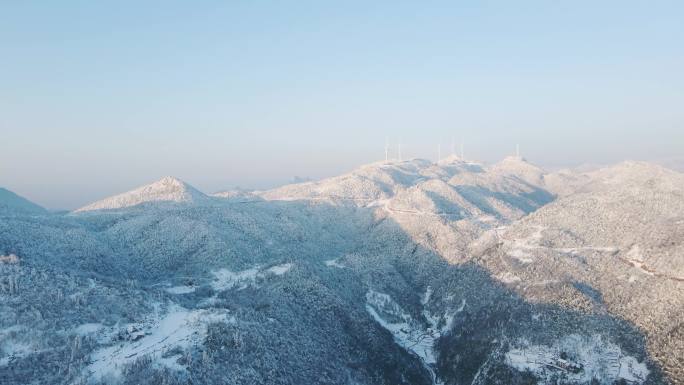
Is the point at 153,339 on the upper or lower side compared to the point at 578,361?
upper

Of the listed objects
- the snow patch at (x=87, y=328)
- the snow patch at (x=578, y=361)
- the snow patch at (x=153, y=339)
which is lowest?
the snow patch at (x=578, y=361)

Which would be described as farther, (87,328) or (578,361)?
(578,361)

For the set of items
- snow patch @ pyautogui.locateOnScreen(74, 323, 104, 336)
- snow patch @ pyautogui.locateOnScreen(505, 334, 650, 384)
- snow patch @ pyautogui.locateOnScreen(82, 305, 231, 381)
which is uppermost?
snow patch @ pyautogui.locateOnScreen(74, 323, 104, 336)

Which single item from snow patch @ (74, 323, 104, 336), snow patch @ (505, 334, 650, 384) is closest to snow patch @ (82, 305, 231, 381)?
snow patch @ (74, 323, 104, 336)

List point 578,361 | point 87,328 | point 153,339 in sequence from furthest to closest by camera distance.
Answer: point 578,361 → point 87,328 → point 153,339

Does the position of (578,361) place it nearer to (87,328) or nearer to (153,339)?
(153,339)

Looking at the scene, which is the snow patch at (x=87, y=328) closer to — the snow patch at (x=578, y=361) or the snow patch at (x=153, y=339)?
the snow patch at (x=153, y=339)

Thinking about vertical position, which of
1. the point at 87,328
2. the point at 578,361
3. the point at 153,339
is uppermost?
the point at 87,328

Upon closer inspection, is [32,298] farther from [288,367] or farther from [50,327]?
[288,367]

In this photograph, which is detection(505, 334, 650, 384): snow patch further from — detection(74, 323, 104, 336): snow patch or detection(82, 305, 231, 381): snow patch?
detection(74, 323, 104, 336): snow patch

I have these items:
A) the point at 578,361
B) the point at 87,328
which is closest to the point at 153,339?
the point at 87,328

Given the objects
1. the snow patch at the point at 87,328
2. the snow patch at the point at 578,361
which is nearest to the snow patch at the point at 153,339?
the snow patch at the point at 87,328
